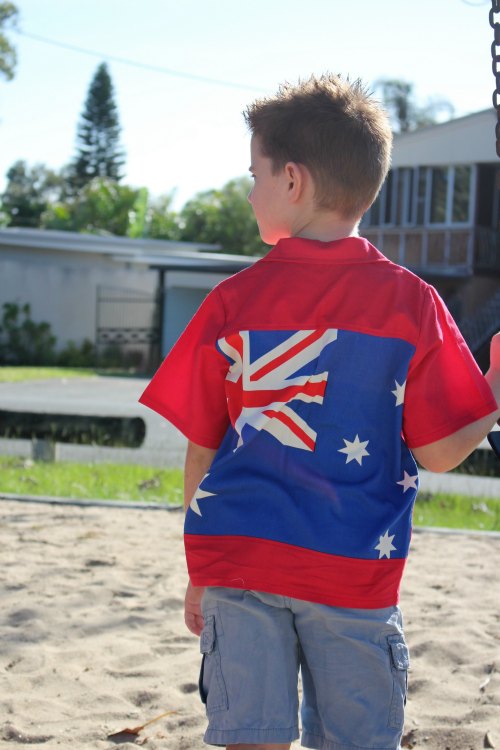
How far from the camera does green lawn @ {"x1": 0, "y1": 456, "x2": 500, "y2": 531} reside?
7.17m

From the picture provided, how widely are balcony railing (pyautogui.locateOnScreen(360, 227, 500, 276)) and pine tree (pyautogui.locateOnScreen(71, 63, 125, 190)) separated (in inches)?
Result: 1827

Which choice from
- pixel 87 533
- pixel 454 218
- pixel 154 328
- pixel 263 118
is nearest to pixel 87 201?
pixel 154 328

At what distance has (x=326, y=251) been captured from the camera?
2062mm

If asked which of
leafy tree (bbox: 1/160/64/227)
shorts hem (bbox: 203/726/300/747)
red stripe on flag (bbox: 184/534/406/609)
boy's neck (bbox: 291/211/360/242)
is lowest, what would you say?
shorts hem (bbox: 203/726/300/747)

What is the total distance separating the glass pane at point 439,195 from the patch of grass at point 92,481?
819 inches

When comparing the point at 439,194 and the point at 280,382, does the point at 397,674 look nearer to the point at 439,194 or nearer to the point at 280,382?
the point at 280,382

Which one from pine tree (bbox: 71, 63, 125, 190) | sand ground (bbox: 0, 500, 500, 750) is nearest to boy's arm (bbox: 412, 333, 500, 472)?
sand ground (bbox: 0, 500, 500, 750)

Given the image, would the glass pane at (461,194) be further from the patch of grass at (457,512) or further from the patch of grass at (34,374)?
the patch of grass at (457,512)

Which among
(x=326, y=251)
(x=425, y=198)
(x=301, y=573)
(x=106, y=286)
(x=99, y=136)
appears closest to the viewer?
(x=301, y=573)

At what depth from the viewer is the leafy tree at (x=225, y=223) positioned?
49.8 meters

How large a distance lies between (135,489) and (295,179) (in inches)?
232

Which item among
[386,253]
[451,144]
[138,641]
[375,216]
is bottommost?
[138,641]

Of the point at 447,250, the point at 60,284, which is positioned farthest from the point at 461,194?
the point at 60,284

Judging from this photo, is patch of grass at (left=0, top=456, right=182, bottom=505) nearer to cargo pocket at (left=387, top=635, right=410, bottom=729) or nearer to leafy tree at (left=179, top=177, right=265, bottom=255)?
cargo pocket at (left=387, top=635, right=410, bottom=729)
